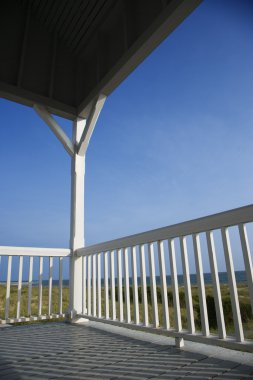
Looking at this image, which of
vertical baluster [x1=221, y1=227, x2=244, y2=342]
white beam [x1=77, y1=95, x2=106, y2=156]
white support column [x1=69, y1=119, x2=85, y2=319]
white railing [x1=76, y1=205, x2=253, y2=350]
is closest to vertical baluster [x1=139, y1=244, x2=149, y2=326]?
white railing [x1=76, y1=205, x2=253, y2=350]

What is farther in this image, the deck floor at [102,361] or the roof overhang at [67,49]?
the roof overhang at [67,49]

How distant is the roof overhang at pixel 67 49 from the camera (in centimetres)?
280

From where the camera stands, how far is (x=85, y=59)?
3756 mm

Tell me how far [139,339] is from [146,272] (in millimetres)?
602

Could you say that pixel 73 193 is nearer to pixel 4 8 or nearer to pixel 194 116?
pixel 4 8

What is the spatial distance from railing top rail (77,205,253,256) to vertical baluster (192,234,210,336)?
81 mm

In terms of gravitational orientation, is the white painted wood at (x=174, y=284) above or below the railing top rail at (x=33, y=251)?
below

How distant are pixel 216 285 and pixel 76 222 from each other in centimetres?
212

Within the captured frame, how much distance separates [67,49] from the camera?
3.82 meters

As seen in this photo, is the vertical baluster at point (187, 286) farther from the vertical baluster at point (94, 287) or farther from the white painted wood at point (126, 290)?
the vertical baluster at point (94, 287)

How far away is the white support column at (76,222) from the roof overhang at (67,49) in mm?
536

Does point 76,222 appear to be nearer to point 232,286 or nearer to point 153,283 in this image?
point 153,283

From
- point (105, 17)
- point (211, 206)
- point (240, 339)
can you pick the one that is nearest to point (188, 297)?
point (240, 339)

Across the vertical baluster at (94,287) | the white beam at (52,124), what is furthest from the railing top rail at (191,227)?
the white beam at (52,124)
